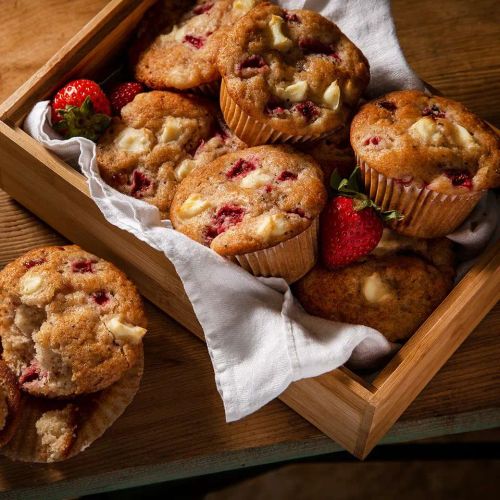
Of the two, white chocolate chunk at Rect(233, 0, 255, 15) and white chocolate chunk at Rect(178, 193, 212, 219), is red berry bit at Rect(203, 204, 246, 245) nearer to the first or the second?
white chocolate chunk at Rect(178, 193, 212, 219)

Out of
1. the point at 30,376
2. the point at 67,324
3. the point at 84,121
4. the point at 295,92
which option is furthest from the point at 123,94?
the point at 30,376

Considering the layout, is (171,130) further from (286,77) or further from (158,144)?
(286,77)

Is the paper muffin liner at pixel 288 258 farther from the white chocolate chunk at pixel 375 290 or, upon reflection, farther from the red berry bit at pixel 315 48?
the red berry bit at pixel 315 48

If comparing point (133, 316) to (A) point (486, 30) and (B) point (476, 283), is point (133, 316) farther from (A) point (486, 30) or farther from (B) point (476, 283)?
(A) point (486, 30)

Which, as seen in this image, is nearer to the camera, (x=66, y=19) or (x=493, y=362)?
(x=493, y=362)

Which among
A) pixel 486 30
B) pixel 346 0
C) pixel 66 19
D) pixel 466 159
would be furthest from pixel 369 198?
pixel 66 19

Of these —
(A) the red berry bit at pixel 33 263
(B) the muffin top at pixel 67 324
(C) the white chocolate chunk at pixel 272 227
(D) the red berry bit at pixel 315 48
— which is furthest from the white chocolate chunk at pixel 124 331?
(D) the red berry bit at pixel 315 48
